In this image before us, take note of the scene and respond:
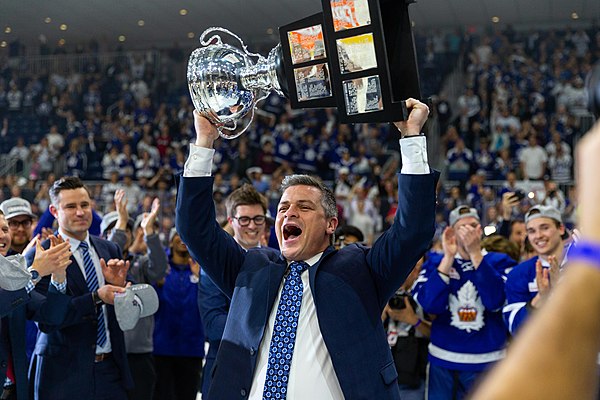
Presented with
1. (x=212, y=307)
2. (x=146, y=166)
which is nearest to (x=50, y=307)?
(x=212, y=307)

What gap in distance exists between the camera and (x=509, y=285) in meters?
5.17

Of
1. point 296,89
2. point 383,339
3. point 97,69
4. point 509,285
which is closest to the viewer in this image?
point 296,89

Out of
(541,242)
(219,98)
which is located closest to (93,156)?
(541,242)

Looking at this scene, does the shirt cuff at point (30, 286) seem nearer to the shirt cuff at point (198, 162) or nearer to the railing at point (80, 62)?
the shirt cuff at point (198, 162)

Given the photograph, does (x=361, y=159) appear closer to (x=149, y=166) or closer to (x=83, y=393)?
(x=149, y=166)

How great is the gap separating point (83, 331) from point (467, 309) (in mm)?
2408

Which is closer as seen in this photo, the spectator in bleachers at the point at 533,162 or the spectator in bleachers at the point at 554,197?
the spectator in bleachers at the point at 554,197

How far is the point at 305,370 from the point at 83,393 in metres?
1.96

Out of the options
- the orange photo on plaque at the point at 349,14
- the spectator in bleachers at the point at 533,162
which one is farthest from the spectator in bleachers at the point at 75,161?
the orange photo on plaque at the point at 349,14

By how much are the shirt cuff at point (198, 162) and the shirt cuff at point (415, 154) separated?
2.30ft

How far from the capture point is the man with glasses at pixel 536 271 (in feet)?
15.5

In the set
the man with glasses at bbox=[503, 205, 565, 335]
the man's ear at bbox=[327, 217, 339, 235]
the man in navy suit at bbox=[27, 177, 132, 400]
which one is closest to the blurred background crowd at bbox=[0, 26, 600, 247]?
the man with glasses at bbox=[503, 205, 565, 335]

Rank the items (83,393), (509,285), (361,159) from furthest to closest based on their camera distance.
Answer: (361,159)
(509,285)
(83,393)

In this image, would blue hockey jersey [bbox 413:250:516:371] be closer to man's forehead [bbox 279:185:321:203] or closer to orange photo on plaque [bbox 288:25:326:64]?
man's forehead [bbox 279:185:321:203]
